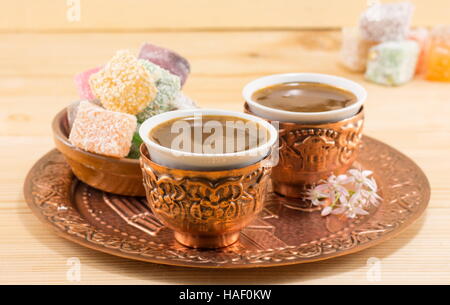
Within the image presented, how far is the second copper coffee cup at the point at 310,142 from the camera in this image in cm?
148

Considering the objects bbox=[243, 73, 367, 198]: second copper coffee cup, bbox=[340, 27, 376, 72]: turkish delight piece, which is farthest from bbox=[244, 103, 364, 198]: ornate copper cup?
bbox=[340, 27, 376, 72]: turkish delight piece

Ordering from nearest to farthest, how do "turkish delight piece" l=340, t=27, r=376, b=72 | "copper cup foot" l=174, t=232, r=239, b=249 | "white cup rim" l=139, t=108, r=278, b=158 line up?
"white cup rim" l=139, t=108, r=278, b=158 → "copper cup foot" l=174, t=232, r=239, b=249 → "turkish delight piece" l=340, t=27, r=376, b=72

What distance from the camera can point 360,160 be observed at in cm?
180

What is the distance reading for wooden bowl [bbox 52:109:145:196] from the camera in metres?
1.48

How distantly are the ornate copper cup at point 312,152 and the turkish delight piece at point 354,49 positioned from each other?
46.0 inches

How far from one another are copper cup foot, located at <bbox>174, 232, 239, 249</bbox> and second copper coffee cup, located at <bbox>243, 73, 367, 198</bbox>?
0.88 feet

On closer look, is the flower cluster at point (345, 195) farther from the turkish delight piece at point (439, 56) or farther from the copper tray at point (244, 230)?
the turkish delight piece at point (439, 56)

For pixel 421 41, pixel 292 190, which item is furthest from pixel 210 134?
pixel 421 41

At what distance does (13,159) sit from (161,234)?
67 centimetres

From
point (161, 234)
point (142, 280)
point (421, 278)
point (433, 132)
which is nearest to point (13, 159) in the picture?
point (161, 234)

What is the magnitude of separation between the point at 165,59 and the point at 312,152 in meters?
0.49

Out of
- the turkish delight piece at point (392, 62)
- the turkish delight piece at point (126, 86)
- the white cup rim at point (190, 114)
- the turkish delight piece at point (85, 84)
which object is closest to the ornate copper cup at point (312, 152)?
the white cup rim at point (190, 114)

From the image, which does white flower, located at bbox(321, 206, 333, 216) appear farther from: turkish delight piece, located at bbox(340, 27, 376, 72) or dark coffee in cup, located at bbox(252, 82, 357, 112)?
turkish delight piece, located at bbox(340, 27, 376, 72)

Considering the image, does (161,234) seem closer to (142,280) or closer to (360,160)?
(142,280)
